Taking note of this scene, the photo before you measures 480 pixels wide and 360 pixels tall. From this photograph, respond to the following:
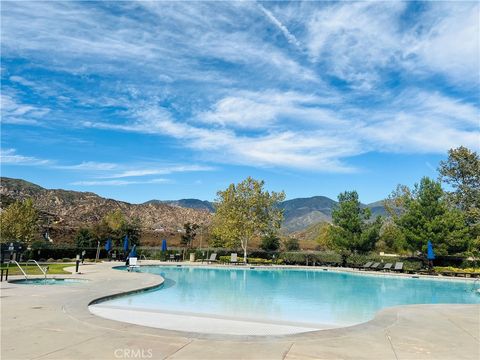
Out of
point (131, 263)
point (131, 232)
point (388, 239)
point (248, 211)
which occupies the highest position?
point (248, 211)

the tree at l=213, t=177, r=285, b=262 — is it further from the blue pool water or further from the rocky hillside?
the rocky hillside

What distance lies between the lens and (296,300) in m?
14.4

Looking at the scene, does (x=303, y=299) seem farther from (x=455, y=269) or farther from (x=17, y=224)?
(x=17, y=224)

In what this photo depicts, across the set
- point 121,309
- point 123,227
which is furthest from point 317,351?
point 123,227

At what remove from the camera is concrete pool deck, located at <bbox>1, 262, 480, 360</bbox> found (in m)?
5.24

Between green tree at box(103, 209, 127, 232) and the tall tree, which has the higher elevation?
the tall tree

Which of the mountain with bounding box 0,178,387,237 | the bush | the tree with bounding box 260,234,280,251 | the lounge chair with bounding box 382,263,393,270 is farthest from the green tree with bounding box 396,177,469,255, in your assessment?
the mountain with bounding box 0,178,387,237

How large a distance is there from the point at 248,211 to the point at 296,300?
2399cm

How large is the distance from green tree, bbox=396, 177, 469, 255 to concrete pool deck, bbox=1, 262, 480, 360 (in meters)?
22.8

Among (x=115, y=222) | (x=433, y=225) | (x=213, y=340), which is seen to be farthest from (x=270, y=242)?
(x=213, y=340)

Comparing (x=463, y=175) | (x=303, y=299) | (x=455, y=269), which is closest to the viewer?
(x=303, y=299)

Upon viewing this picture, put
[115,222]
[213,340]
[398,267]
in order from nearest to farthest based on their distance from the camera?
1. [213,340]
2. [398,267]
3. [115,222]

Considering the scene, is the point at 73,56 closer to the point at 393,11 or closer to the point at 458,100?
the point at 393,11

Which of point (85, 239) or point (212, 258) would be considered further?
point (212, 258)
